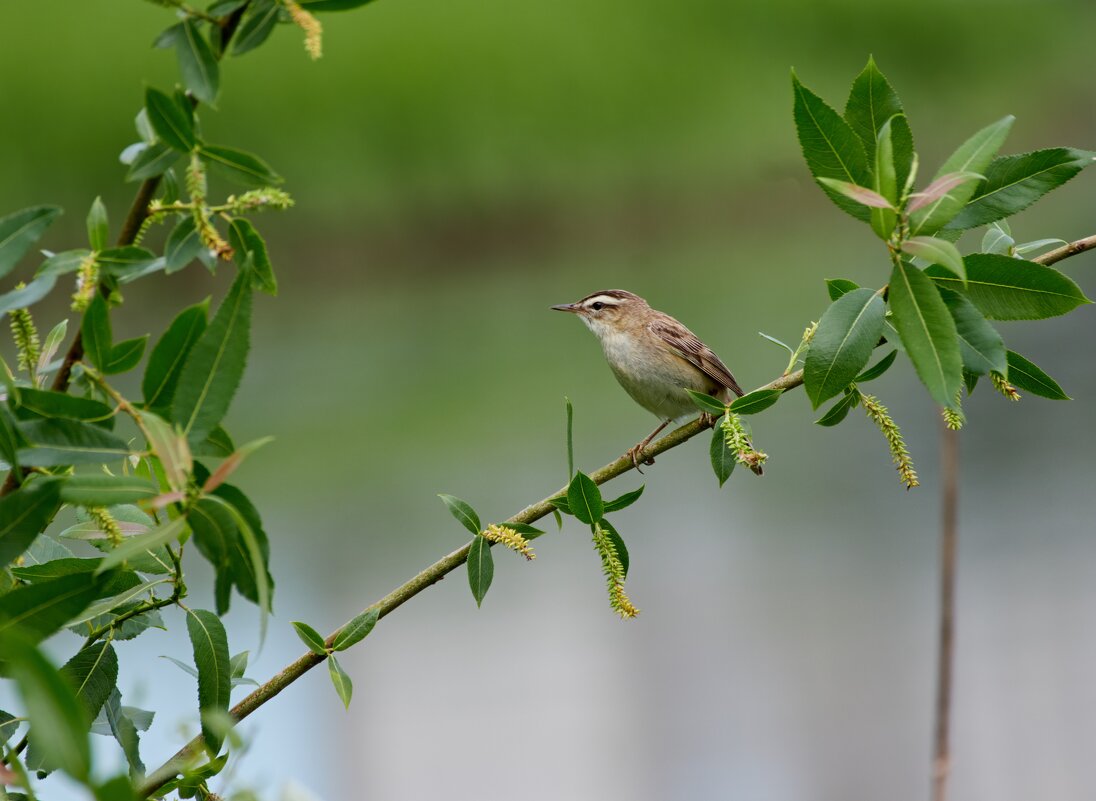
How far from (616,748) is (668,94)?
5.57 m

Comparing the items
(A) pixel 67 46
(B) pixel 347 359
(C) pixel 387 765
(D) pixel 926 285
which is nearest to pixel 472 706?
(C) pixel 387 765

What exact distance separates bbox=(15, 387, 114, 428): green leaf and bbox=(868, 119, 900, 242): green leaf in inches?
14.7

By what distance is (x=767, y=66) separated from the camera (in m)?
8.34

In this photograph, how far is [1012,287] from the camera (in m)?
0.61

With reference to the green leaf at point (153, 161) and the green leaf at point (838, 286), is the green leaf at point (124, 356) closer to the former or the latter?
the green leaf at point (153, 161)

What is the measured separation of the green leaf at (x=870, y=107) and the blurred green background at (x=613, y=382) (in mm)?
534

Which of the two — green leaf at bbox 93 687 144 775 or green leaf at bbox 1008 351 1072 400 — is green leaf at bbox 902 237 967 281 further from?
green leaf at bbox 93 687 144 775

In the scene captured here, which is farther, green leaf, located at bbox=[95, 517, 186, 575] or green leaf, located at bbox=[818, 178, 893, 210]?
green leaf, located at bbox=[818, 178, 893, 210]

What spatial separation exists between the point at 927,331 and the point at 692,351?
1.19m

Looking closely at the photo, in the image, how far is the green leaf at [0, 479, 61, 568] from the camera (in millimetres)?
450

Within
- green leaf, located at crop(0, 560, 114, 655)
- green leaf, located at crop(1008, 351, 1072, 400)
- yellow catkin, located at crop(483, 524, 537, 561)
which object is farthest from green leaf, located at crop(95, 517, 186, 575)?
green leaf, located at crop(1008, 351, 1072, 400)

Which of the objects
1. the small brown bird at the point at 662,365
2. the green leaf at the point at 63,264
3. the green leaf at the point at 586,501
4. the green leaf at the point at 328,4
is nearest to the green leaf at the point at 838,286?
the green leaf at the point at 586,501

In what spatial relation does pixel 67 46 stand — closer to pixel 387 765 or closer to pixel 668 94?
pixel 668 94

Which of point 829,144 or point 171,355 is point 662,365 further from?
point 171,355
